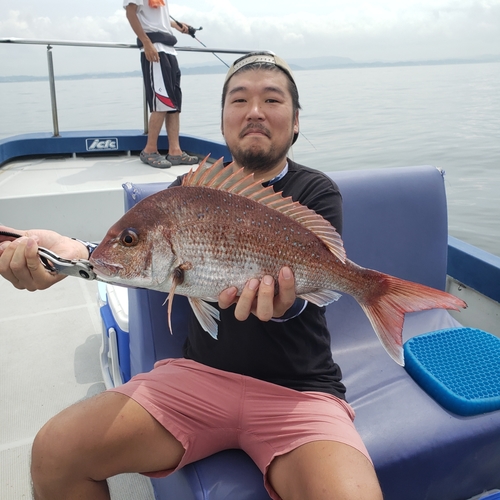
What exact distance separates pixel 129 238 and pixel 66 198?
351cm

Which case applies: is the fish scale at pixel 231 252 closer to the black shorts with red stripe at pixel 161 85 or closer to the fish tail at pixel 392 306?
the fish tail at pixel 392 306

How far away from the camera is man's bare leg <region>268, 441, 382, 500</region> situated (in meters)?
1.32

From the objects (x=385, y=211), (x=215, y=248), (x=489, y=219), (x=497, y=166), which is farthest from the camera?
(x=497, y=166)

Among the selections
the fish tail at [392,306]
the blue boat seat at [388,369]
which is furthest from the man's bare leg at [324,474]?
the fish tail at [392,306]

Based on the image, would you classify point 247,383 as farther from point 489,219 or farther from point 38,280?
point 489,219

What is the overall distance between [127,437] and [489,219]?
7245 millimetres

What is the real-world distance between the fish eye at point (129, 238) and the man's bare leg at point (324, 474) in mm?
841

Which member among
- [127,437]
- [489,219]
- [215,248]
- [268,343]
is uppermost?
[215,248]

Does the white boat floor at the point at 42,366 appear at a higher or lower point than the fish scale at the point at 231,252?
lower

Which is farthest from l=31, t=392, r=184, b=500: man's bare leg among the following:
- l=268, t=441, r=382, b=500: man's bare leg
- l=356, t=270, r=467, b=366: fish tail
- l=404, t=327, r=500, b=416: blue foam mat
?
l=404, t=327, r=500, b=416: blue foam mat

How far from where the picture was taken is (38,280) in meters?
1.50

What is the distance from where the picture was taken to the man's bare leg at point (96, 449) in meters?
1.46

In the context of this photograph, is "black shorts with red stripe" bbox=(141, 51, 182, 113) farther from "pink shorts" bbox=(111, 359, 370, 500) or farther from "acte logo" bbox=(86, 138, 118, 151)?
"pink shorts" bbox=(111, 359, 370, 500)

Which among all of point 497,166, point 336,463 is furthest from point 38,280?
point 497,166
